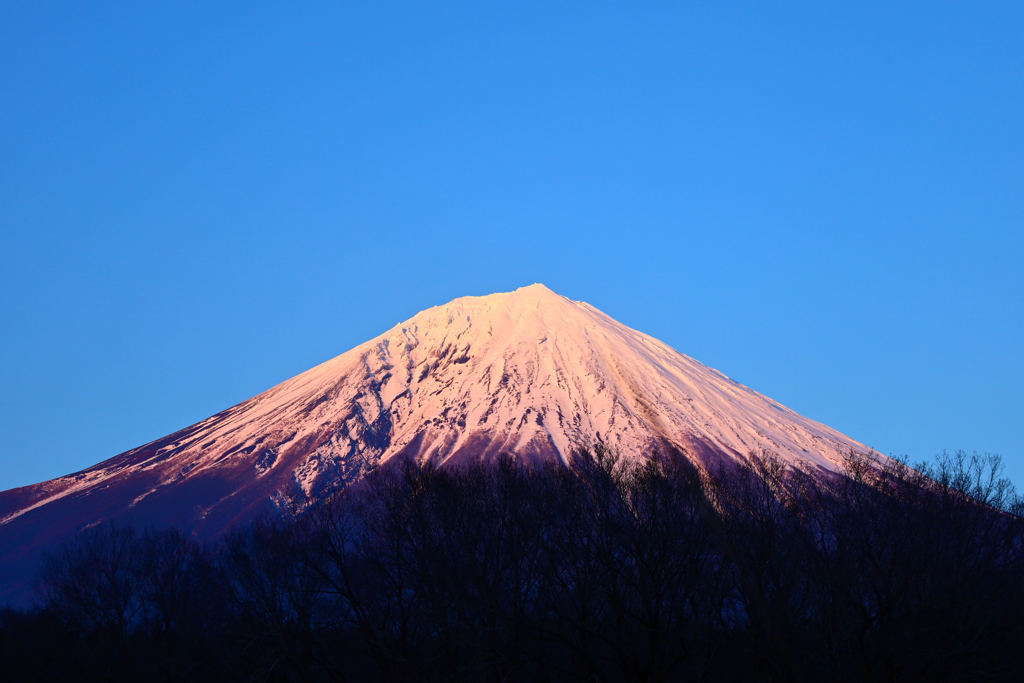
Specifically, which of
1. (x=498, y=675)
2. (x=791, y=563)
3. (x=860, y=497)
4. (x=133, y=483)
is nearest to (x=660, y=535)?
(x=791, y=563)

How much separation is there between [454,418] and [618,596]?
250 ft

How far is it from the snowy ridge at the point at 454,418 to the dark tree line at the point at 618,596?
49.1 m

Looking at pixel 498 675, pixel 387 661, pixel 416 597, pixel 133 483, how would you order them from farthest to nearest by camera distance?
1. pixel 133 483
2. pixel 416 597
3. pixel 387 661
4. pixel 498 675

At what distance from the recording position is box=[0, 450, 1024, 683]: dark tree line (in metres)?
25.8

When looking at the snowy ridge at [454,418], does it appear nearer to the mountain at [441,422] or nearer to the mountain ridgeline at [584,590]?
the mountain at [441,422]

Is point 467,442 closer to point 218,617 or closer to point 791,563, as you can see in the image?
point 218,617

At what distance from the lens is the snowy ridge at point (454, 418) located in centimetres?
9381

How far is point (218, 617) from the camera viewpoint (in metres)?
33.9

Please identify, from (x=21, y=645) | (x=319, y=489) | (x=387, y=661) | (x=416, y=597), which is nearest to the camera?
(x=387, y=661)

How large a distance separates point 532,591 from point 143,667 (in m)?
15.1

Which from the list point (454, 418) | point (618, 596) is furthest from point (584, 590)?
point (454, 418)

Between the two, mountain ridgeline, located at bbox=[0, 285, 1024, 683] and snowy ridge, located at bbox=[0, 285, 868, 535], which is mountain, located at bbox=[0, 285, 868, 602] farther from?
mountain ridgeline, located at bbox=[0, 285, 1024, 683]

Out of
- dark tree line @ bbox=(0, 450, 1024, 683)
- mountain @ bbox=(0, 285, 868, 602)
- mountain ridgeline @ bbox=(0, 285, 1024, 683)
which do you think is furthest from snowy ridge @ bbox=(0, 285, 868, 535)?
dark tree line @ bbox=(0, 450, 1024, 683)

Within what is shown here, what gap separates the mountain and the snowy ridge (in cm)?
25
